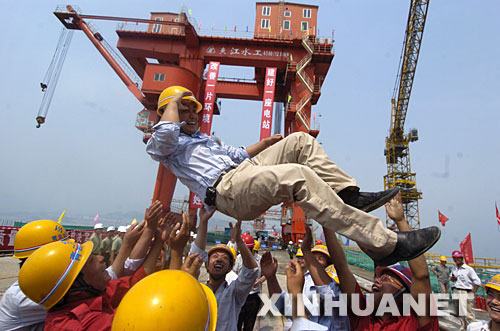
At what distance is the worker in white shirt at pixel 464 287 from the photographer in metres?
5.48

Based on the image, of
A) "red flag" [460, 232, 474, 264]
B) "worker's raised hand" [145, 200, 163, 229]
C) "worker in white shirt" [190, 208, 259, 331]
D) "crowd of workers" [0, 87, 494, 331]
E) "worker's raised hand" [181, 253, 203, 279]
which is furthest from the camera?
"red flag" [460, 232, 474, 264]

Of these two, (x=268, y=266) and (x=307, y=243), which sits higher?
(x=307, y=243)

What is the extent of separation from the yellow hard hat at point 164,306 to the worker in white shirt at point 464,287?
6.76m

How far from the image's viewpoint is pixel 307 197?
1.70 meters

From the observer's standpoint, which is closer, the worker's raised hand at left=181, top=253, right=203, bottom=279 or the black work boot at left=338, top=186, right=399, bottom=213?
the worker's raised hand at left=181, top=253, right=203, bottom=279

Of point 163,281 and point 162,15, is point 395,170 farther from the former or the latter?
point 163,281

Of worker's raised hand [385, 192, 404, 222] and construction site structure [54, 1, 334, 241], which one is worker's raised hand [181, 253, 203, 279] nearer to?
worker's raised hand [385, 192, 404, 222]

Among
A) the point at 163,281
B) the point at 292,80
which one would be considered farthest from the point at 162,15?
the point at 163,281

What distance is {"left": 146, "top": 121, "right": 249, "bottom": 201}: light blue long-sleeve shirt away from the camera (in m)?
2.01

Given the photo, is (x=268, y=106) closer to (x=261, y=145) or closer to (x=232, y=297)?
(x=261, y=145)

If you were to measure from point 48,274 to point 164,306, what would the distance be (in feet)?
2.98

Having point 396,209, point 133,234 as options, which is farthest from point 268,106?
point 396,209

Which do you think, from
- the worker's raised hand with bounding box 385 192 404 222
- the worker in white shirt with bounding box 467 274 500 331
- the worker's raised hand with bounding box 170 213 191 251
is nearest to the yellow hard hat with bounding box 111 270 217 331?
the worker's raised hand with bounding box 170 213 191 251

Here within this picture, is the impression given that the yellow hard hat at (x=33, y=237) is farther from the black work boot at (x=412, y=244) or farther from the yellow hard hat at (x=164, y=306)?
the black work boot at (x=412, y=244)
